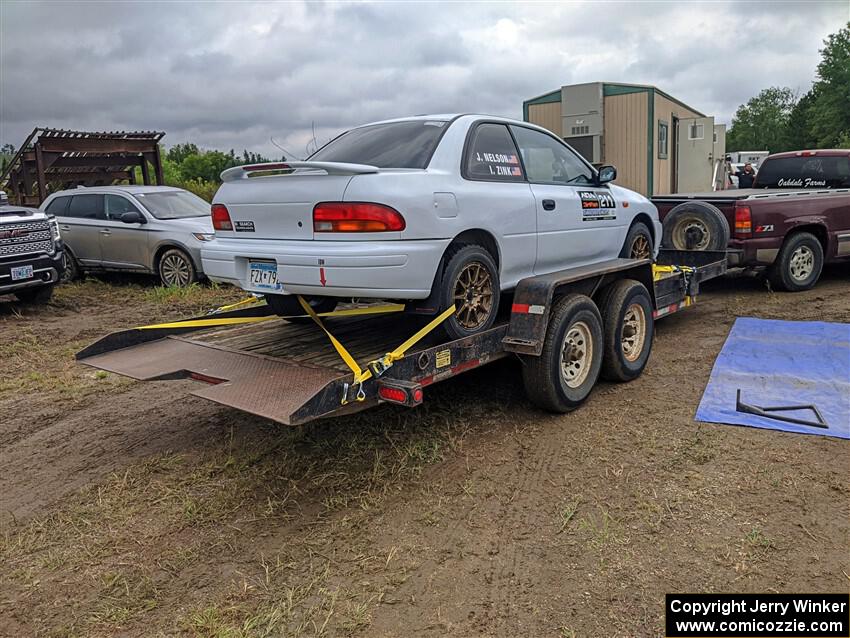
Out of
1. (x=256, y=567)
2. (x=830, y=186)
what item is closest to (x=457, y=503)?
(x=256, y=567)

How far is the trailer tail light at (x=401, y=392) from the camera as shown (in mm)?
3547

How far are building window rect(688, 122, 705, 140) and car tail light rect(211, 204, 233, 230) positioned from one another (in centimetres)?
1594

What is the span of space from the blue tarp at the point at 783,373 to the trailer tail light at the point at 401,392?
7.77 ft

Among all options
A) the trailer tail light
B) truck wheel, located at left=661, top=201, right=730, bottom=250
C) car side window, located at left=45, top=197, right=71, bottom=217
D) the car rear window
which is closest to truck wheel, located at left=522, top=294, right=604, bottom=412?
the trailer tail light

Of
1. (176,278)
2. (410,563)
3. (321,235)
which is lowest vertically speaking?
(410,563)

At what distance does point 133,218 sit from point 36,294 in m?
1.77

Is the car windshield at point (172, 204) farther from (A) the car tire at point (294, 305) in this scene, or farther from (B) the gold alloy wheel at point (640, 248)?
(B) the gold alloy wheel at point (640, 248)

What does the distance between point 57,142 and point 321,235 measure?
40.3 ft

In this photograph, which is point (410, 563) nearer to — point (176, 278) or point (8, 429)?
point (8, 429)

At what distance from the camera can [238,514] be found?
3775 millimetres

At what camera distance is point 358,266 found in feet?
12.5

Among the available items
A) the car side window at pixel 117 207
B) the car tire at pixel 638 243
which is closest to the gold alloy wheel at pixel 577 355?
the car tire at pixel 638 243

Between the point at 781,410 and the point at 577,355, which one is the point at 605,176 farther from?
the point at 781,410

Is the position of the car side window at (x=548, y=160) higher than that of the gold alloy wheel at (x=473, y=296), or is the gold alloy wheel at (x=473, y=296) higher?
the car side window at (x=548, y=160)
